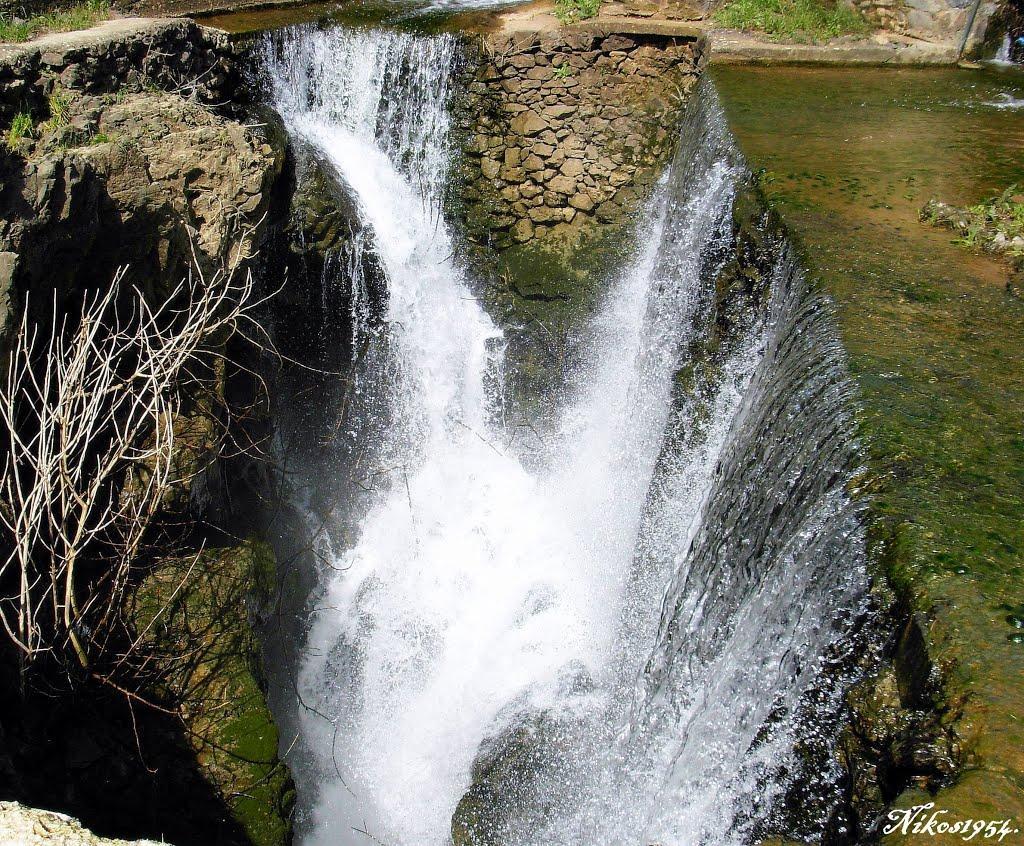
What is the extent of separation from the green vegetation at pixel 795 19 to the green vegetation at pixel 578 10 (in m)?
1.04

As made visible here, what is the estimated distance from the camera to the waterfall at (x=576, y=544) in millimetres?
2871

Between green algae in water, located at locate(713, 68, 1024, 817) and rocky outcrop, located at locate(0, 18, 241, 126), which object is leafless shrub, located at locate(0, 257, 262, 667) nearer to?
rocky outcrop, located at locate(0, 18, 241, 126)

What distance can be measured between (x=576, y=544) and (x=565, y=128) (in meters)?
3.57

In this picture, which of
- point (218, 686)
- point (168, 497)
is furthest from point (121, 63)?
point (218, 686)

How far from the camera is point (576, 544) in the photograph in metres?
5.93

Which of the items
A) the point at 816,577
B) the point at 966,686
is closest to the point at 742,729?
the point at 816,577

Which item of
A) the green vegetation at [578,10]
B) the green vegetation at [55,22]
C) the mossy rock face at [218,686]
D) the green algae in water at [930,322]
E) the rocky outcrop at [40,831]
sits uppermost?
the green vegetation at [578,10]

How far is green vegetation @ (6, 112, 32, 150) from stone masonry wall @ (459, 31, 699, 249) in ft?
10.8

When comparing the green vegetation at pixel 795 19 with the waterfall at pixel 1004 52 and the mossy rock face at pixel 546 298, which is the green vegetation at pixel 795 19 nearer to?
the waterfall at pixel 1004 52

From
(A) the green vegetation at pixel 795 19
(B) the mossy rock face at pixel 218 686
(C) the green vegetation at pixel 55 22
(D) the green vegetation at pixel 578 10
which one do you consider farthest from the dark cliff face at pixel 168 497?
(A) the green vegetation at pixel 795 19

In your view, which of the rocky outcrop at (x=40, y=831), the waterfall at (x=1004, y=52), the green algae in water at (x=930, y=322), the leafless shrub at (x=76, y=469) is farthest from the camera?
the waterfall at (x=1004, y=52)

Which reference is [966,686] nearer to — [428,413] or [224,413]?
[224,413]

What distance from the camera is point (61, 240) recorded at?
3762 millimetres

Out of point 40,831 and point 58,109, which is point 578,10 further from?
point 40,831
